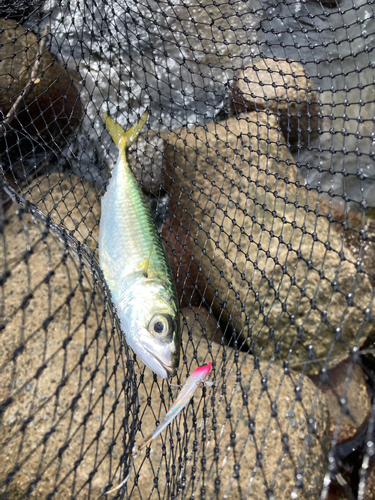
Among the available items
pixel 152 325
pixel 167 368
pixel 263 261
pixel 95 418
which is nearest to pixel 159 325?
pixel 152 325

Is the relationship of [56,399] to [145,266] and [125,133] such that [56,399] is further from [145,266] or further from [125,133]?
[125,133]

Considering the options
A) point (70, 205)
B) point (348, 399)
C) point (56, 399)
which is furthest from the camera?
Answer: point (348, 399)

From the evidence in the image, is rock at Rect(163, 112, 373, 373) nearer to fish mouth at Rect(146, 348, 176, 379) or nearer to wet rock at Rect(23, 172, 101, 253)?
wet rock at Rect(23, 172, 101, 253)

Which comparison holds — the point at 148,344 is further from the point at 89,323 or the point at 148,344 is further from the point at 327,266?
the point at 327,266

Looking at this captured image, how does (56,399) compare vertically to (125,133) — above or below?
below

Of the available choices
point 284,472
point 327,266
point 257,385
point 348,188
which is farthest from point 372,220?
point 284,472

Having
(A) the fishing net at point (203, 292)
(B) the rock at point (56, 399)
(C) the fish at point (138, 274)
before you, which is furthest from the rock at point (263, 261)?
(B) the rock at point (56, 399)
